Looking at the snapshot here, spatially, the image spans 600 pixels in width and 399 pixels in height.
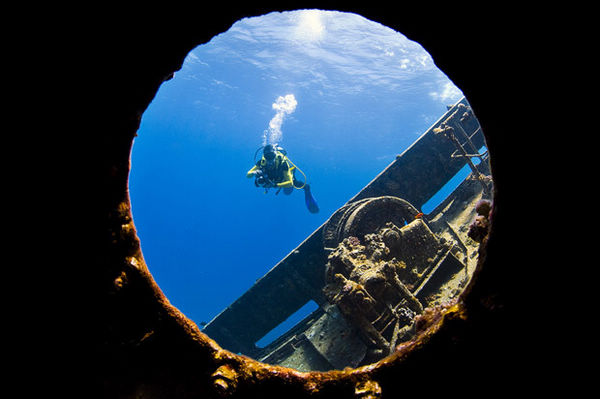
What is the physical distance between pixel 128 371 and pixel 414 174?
8.99m

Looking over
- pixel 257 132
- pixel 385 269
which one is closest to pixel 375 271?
pixel 385 269

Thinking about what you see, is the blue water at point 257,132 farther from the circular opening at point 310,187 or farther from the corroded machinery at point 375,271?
the corroded machinery at point 375,271

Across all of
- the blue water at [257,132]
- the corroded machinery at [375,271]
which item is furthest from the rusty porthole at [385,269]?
the blue water at [257,132]

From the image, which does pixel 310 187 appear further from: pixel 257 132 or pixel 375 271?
pixel 257 132

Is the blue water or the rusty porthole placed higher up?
the blue water

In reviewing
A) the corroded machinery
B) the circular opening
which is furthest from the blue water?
the corroded machinery

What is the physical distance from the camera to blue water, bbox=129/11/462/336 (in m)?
33.1

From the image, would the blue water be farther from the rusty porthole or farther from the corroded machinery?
the rusty porthole

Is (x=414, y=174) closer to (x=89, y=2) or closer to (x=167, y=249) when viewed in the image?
(x=89, y=2)

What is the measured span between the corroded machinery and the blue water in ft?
82.5

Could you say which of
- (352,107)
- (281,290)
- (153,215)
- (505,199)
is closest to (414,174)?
(281,290)

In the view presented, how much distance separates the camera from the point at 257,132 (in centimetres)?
7712

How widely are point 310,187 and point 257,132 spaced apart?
48.6 meters

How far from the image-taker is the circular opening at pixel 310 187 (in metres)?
5.53
